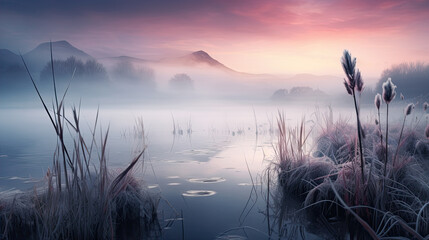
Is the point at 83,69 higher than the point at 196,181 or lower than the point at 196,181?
higher

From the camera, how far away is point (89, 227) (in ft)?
8.44

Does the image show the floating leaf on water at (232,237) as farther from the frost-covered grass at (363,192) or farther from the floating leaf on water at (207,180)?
the floating leaf on water at (207,180)

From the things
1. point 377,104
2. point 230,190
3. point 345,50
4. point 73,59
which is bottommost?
point 230,190

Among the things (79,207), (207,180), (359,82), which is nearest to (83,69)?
(207,180)

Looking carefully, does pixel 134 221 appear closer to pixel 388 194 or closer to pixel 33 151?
pixel 388 194

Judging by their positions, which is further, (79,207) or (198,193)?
(198,193)

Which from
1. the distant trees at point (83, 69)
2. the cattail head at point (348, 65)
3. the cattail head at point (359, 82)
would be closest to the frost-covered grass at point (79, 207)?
the cattail head at point (348, 65)

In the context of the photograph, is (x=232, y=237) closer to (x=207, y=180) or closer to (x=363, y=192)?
(x=363, y=192)

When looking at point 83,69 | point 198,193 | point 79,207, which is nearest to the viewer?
point 79,207

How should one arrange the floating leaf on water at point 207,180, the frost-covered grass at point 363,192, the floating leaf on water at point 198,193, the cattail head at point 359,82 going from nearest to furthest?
the cattail head at point 359,82
the frost-covered grass at point 363,192
the floating leaf on water at point 198,193
the floating leaf on water at point 207,180

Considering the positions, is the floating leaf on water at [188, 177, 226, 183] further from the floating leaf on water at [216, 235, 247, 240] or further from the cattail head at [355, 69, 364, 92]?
the cattail head at [355, 69, 364, 92]

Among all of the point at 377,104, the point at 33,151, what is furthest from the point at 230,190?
the point at 33,151

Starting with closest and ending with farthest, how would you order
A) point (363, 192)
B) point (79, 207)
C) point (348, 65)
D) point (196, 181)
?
point (348, 65), point (79, 207), point (363, 192), point (196, 181)

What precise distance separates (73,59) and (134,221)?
4124 cm
